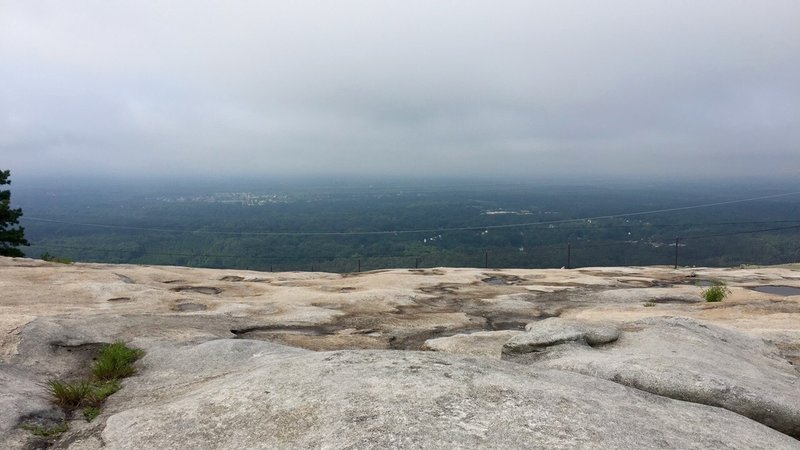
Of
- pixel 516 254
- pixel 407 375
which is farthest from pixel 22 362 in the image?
pixel 516 254

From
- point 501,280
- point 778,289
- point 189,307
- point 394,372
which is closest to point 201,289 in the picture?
point 189,307

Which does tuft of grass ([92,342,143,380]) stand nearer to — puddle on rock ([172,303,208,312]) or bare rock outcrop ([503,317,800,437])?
puddle on rock ([172,303,208,312])

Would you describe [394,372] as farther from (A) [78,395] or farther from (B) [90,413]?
(A) [78,395]

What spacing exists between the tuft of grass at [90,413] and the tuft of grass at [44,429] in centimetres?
31

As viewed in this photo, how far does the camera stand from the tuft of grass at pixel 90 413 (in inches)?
255

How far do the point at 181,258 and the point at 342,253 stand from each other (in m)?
39.7

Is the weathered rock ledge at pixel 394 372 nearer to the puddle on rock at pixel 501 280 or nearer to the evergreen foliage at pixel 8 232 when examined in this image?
the puddle on rock at pixel 501 280

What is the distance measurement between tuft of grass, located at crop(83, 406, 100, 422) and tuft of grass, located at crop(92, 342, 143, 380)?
151 centimetres

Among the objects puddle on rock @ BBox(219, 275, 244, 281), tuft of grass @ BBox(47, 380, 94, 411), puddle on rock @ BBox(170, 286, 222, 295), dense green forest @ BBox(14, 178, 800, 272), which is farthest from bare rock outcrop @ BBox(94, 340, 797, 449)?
dense green forest @ BBox(14, 178, 800, 272)

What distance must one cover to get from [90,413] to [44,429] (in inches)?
23.9

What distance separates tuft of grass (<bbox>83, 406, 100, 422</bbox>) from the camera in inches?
255

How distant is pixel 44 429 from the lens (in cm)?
604

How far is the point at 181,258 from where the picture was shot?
113938 mm

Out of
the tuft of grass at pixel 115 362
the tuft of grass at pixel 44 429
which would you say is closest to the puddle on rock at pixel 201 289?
the tuft of grass at pixel 115 362
